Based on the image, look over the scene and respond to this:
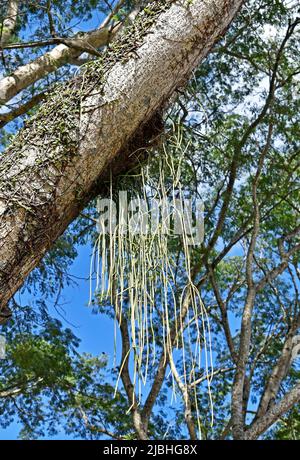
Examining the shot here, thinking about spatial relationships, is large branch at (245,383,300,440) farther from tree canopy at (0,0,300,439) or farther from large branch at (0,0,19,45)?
large branch at (0,0,19,45)

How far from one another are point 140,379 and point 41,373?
15.4 ft

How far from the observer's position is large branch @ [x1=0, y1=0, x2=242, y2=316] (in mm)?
1372

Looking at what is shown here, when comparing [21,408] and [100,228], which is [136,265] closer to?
[100,228]

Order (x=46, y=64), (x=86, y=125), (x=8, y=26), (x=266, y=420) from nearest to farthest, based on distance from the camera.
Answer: (x=86, y=125)
(x=46, y=64)
(x=8, y=26)
(x=266, y=420)

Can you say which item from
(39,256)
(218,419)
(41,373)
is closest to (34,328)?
(41,373)

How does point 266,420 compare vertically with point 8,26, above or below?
below

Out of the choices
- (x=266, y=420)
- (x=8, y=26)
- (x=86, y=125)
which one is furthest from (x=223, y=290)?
(x=86, y=125)

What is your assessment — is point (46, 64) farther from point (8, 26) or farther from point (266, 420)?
point (266, 420)

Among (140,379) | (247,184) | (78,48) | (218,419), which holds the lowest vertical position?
(140,379)

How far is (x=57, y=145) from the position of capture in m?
1.43

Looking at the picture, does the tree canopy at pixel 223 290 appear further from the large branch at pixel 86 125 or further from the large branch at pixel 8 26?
the large branch at pixel 86 125

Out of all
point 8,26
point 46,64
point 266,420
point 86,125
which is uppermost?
point 8,26

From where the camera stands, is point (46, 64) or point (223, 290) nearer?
point (46, 64)

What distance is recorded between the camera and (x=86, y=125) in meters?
1.48
